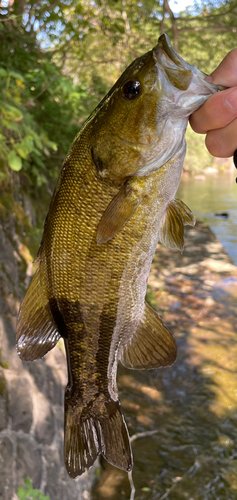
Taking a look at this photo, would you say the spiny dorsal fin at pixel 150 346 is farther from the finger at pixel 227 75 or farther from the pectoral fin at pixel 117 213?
the finger at pixel 227 75

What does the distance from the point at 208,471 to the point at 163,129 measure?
13.2 feet

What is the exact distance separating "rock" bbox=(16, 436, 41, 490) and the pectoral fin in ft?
7.72

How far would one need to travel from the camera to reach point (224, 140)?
1.59m

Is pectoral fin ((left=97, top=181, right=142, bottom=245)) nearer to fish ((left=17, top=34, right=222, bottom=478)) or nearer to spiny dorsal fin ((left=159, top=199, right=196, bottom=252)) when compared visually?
fish ((left=17, top=34, right=222, bottom=478))

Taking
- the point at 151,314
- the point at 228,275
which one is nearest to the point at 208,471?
the point at 151,314

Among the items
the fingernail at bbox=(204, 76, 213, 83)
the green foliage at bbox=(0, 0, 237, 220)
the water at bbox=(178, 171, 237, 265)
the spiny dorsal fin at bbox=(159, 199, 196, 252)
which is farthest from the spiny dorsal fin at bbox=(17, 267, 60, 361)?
the water at bbox=(178, 171, 237, 265)

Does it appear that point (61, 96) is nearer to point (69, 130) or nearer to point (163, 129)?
point (69, 130)

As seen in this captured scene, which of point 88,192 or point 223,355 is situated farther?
point 223,355

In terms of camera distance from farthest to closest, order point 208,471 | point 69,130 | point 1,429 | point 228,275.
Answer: point 228,275, point 69,130, point 208,471, point 1,429

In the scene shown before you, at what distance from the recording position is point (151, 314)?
5.43 ft

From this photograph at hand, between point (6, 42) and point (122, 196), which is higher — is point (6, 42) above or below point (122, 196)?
above

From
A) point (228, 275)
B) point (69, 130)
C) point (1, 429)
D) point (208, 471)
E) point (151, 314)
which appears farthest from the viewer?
point (228, 275)

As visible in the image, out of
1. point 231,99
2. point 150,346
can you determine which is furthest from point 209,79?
point 150,346

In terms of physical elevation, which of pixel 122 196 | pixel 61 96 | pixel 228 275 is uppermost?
pixel 61 96
